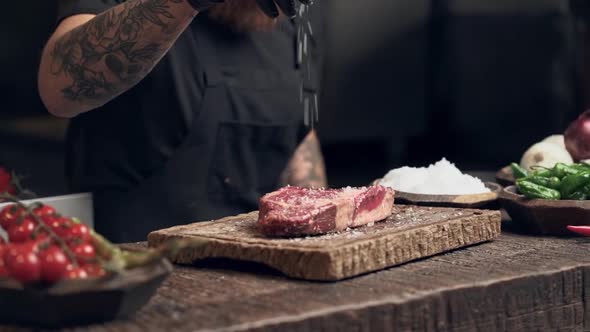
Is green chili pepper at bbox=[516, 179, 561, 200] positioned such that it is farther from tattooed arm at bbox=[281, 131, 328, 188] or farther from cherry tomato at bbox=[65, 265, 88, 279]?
cherry tomato at bbox=[65, 265, 88, 279]

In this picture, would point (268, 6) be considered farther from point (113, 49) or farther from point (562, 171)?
point (562, 171)

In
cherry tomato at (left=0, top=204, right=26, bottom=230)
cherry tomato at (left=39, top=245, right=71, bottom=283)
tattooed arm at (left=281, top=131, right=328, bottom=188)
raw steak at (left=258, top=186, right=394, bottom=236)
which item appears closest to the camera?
cherry tomato at (left=39, top=245, right=71, bottom=283)

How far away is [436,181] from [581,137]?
55 centimetres

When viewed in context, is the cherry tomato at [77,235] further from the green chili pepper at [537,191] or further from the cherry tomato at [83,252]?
the green chili pepper at [537,191]

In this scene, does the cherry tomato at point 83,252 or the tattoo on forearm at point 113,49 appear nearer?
the cherry tomato at point 83,252

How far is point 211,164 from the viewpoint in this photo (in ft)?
10.7

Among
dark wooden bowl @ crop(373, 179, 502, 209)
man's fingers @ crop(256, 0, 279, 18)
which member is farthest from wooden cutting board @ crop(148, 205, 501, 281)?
man's fingers @ crop(256, 0, 279, 18)

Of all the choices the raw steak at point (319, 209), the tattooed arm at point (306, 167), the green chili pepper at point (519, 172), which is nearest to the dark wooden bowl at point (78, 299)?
the raw steak at point (319, 209)

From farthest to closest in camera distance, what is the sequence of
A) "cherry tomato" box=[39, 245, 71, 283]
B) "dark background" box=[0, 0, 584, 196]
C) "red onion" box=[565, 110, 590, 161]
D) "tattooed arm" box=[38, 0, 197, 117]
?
1. "dark background" box=[0, 0, 584, 196]
2. "red onion" box=[565, 110, 590, 161]
3. "tattooed arm" box=[38, 0, 197, 117]
4. "cherry tomato" box=[39, 245, 71, 283]

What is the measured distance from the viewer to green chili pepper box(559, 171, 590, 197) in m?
2.56

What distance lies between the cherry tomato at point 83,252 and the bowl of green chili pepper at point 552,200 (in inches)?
52.1

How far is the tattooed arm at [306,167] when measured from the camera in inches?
144

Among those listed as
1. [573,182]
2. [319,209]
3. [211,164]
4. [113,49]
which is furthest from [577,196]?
[113,49]

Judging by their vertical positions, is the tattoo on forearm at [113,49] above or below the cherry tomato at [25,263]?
above
